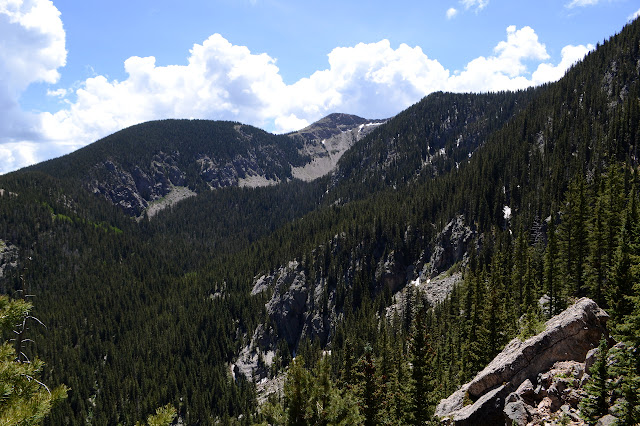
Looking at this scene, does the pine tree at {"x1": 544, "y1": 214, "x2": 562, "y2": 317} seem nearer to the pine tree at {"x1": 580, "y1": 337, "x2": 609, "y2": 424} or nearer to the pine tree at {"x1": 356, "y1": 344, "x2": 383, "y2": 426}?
the pine tree at {"x1": 356, "y1": 344, "x2": 383, "y2": 426}

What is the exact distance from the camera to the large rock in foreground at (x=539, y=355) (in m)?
23.4

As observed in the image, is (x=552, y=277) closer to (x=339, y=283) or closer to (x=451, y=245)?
(x=451, y=245)

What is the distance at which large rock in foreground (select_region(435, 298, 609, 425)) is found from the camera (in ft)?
76.7

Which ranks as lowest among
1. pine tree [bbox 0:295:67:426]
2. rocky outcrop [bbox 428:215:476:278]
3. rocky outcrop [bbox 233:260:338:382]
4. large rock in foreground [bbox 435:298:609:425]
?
rocky outcrop [bbox 233:260:338:382]

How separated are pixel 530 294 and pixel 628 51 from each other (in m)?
137

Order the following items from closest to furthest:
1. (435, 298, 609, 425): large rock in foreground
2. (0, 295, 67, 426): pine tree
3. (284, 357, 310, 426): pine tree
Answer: (0, 295, 67, 426): pine tree
(284, 357, 310, 426): pine tree
(435, 298, 609, 425): large rock in foreground

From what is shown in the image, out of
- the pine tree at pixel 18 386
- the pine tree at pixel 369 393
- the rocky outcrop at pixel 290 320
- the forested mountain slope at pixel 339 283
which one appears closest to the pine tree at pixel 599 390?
Result: the pine tree at pixel 369 393

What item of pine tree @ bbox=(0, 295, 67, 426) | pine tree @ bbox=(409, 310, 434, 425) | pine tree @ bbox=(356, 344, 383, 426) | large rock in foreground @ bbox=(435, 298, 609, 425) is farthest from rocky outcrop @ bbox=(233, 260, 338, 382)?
pine tree @ bbox=(0, 295, 67, 426)

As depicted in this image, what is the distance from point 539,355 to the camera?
2392 centimetres

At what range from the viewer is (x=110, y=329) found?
16912 centimetres

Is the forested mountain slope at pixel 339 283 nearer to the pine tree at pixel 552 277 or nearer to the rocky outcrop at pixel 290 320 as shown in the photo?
the rocky outcrop at pixel 290 320

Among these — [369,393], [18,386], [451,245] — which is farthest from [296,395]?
[451,245]

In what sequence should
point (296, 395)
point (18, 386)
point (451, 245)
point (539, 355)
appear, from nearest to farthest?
point (18, 386) → point (296, 395) → point (539, 355) → point (451, 245)

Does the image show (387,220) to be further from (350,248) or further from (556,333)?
(556,333)
